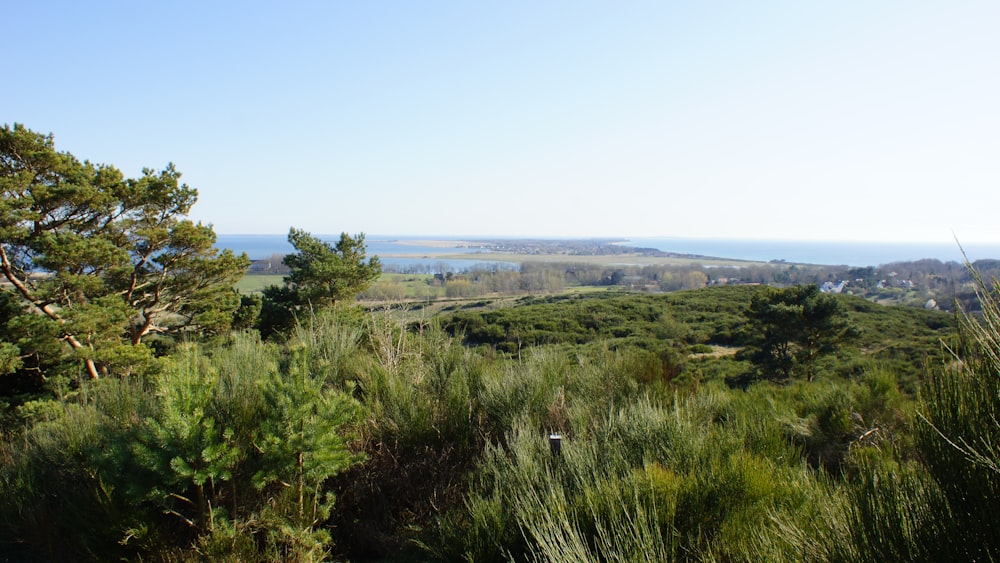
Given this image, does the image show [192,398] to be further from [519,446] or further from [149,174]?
[149,174]

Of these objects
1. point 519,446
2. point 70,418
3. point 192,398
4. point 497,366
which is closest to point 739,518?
point 519,446

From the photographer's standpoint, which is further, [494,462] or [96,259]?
[96,259]

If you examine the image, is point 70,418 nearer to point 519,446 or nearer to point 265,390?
point 265,390

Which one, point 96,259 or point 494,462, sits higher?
point 96,259

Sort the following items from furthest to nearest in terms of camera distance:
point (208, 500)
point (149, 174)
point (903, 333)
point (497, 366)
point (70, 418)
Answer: point (903, 333) < point (149, 174) < point (497, 366) < point (70, 418) < point (208, 500)

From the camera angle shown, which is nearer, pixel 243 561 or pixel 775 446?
pixel 243 561

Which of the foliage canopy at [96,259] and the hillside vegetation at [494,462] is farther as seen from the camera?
the foliage canopy at [96,259]

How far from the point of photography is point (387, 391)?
4848mm

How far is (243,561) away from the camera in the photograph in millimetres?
3293

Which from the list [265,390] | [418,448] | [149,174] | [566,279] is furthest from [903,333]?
[566,279]

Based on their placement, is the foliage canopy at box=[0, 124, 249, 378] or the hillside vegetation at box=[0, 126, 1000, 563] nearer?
the hillside vegetation at box=[0, 126, 1000, 563]

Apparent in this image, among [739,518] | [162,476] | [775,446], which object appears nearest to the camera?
[739,518]

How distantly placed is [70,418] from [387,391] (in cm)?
283

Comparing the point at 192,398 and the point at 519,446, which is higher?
the point at 192,398
